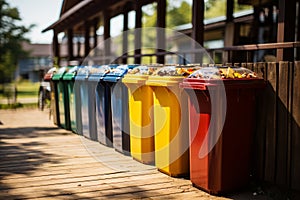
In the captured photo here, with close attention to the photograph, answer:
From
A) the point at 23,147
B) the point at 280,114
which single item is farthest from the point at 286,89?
the point at 23,147

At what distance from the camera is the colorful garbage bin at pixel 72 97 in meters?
6.70

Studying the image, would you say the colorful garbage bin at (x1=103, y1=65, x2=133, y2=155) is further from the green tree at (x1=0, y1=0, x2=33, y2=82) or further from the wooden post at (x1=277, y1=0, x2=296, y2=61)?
the green tree at (x1=0, y1=0, x2=33, y2=82)

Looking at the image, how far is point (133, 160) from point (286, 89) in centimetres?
232

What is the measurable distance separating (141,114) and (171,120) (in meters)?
0.68

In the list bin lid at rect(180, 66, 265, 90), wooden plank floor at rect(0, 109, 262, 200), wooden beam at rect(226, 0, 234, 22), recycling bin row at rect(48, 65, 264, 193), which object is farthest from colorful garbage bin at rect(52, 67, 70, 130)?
wooden beam at rect(226, 0, 234, 22)

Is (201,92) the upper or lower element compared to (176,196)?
upper

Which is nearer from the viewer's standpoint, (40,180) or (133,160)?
(40,180)

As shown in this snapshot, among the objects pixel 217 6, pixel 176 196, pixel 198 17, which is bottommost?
pixel 176 196

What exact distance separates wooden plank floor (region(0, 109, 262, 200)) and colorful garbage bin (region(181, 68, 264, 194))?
0.26m

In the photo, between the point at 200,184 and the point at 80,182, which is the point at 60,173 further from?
the point at 200,184

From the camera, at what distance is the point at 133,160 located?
15.6 ft

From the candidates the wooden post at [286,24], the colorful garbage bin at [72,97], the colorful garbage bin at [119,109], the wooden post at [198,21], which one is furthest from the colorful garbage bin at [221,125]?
the colorful garbage bin at [72,97]

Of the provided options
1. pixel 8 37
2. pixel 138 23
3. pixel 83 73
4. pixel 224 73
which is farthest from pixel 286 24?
pixel 8 37

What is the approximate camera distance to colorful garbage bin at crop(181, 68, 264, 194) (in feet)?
10.9
